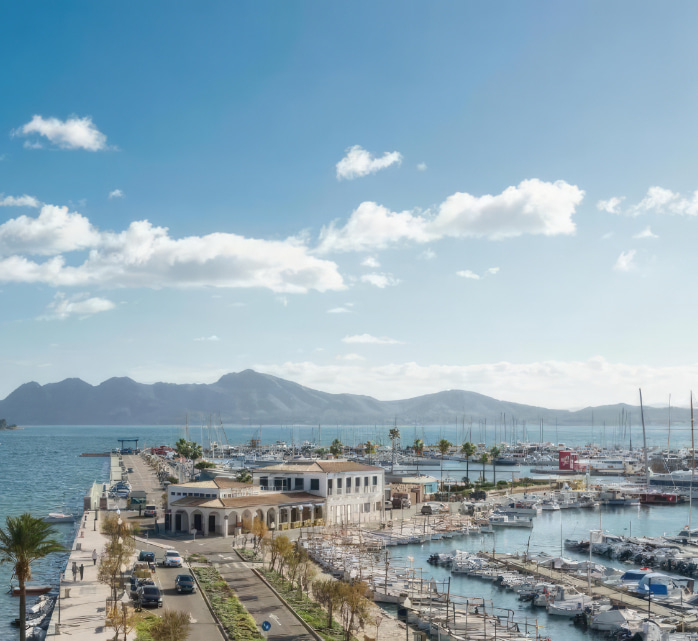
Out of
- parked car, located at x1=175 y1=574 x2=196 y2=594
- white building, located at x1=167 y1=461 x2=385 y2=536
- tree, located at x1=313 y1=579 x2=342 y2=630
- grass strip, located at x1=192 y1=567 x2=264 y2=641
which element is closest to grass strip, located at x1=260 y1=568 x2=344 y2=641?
tree, located at x1=313 y1=579 x2=342 y2=630

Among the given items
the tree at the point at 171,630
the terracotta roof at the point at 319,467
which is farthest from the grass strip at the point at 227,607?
the terracotta roof at the point at 319,467

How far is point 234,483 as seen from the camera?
75250mm

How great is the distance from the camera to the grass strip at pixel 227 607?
37281 mm

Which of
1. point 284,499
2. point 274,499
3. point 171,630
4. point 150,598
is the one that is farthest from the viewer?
point 284,499

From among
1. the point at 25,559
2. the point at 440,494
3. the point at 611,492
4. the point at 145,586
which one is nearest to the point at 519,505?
the point at 440,494

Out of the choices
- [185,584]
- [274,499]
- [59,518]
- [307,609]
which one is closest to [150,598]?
[185,584]

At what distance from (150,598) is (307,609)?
362 inches

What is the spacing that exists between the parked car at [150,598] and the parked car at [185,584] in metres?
2.99

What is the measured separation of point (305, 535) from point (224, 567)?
18.8 m

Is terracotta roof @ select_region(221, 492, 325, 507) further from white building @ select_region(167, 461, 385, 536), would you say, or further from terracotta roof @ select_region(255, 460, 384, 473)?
terracotta roof @ select_region(255, 460, 384, 473)

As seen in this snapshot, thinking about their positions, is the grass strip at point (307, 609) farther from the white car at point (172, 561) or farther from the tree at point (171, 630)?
the tree at point (171, 630)

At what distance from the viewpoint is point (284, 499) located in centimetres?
7550

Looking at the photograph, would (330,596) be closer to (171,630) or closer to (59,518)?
(171,630)

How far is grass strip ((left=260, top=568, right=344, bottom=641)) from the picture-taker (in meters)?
39.6
